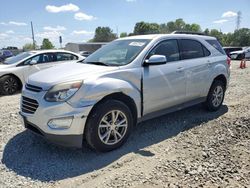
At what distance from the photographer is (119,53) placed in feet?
15.9

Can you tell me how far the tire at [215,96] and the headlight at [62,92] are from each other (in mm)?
3390

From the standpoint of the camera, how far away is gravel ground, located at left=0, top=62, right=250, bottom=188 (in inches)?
134

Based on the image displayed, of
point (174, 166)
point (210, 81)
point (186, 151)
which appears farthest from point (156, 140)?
point (210, 81)

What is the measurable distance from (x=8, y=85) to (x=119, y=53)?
18.1ft

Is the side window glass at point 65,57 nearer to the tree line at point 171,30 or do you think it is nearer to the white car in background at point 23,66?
the white car in background at point 23,66

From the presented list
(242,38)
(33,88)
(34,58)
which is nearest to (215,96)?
(33,88)

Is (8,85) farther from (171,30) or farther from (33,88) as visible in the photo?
(171,30)

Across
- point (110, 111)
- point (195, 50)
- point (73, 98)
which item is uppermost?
point (195, 50)

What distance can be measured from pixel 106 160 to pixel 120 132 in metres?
0.54

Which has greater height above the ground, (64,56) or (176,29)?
(176,29)

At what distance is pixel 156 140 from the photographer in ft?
15.3

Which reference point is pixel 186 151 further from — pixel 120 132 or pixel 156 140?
pixel 120 132

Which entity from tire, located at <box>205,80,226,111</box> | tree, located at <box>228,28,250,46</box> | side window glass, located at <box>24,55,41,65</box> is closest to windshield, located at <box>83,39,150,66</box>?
tire, located at <box>205,80,226,111</box>

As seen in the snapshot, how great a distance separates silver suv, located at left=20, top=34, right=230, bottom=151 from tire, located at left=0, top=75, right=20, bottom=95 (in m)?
4.85
